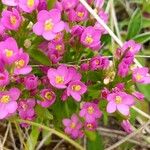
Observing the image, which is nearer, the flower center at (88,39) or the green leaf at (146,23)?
the flower center at (88,39)

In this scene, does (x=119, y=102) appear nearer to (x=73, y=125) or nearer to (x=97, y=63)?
(x=97, y=63)

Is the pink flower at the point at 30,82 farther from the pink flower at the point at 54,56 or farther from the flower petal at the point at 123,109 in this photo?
the flower petal at the point at 123,109

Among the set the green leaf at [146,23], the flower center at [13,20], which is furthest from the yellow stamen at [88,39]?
the green leaf at [146,23]

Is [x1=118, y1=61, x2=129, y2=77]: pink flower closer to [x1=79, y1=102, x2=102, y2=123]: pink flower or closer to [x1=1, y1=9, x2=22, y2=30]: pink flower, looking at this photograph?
[x1=79, y1=102, x2=102, y2=123]: pink flower

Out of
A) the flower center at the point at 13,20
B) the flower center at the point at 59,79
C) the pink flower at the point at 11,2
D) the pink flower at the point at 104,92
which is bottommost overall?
the pink flower at the point at 104,92

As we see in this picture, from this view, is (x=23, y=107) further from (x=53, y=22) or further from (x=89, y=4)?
(x=89, y=4)

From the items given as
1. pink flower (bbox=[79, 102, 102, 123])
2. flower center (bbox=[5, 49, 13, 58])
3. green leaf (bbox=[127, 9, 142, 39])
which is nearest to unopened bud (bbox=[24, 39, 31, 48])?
flower center (bbox=[5, 49, 13, 58])

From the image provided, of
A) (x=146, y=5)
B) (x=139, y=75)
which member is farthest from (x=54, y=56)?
(x=146, y=5)

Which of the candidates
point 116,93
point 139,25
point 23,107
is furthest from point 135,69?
point 139,25
